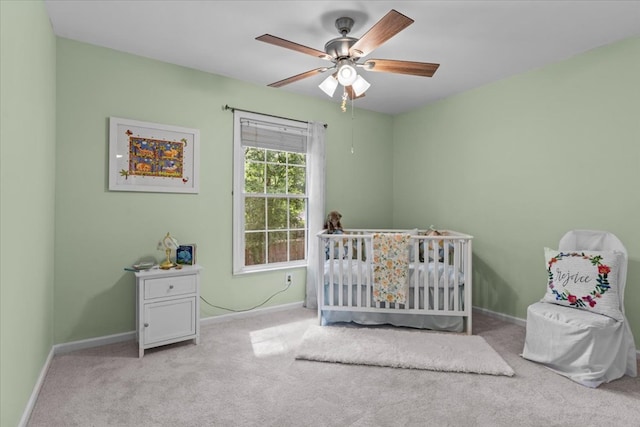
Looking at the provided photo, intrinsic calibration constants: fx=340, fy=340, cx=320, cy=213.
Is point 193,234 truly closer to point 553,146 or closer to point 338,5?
point 338,5

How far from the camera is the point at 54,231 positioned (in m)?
2.50

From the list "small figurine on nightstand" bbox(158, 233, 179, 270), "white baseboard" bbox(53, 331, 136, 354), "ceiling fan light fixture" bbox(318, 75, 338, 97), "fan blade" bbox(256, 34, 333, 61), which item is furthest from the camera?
"small figurine on nightstand" bbox(158, 233, 179, 270)

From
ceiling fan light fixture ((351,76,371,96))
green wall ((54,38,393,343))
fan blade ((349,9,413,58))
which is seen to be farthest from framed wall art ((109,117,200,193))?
fan blade ((349,9,413,58))

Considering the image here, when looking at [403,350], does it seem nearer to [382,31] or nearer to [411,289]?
[411,289]

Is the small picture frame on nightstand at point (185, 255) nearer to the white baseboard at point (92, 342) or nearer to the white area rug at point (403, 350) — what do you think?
the white baseboard at point (92, 342)

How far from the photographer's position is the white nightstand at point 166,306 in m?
2.49

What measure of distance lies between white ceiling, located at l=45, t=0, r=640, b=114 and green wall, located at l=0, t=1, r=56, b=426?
450mm

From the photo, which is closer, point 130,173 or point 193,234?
point 130,173

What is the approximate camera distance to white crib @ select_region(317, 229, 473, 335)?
2.94m

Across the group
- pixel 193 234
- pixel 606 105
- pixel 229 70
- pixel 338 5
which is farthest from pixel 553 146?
pixel 193 234

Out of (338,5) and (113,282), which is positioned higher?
(338,5)

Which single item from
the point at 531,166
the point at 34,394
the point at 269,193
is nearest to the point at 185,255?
the point at 269,193

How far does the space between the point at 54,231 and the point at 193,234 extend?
1005 millimetres

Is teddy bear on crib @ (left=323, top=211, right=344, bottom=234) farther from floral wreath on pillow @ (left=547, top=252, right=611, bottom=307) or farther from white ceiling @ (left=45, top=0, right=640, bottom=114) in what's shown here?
floral wreath on pillow @ (left=547, top=252, right=611, bottom=307)
